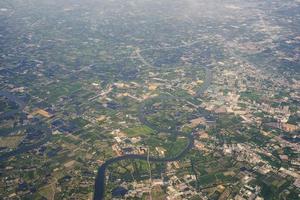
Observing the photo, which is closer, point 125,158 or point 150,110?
point 125,158

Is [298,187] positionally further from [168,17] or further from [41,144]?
[168,17]

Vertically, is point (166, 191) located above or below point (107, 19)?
above

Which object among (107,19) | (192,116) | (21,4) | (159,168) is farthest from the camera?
(21,4)

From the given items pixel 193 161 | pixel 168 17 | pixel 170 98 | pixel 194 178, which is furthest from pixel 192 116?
pixel 168 17

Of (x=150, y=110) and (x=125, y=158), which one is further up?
(x=125, y=158)

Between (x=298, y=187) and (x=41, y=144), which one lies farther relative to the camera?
(x=41, y=144)

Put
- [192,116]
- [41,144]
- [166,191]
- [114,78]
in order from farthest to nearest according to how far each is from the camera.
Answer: [114,78] < [192,116] < [41,144] < [166,191]

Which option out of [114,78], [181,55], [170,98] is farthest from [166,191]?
[181,55]

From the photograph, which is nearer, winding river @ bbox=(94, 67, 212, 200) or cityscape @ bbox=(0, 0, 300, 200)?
winding river @ bbox=(94, 67, 212, 200)

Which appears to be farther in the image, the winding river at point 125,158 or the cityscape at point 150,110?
the cityscape at point 150,110
